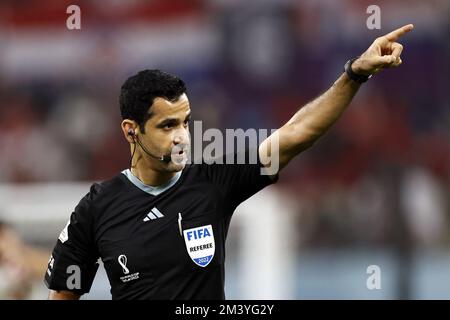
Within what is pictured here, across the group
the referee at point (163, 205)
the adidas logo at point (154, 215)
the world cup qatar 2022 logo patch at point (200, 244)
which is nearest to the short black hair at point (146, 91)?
the referee at point (163, 205)

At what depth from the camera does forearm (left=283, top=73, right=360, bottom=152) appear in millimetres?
3803

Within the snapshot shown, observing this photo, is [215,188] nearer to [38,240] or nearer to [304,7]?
[38,240]

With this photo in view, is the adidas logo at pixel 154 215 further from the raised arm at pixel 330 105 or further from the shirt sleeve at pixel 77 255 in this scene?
the raised arm at pixel 330 105

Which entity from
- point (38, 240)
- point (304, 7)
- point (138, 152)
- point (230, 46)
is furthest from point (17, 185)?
point (138, 152)

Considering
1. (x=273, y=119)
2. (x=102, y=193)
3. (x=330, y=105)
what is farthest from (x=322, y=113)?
(x=273, y=119)

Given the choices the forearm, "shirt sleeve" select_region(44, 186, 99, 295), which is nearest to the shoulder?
"shirt sleeve" select_region(44, 186, 99, 295)

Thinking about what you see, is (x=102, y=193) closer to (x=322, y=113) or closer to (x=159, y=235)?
(x=159, y=235)

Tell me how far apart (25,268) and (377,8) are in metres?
7.07

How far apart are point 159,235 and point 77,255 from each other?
1.30ft

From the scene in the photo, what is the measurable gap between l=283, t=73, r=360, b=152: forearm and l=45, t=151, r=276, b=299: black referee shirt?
220 mm

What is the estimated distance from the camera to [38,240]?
9828mm

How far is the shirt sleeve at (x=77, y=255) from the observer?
4113mm

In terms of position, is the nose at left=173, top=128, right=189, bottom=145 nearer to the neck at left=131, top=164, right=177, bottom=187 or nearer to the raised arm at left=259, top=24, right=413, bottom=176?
the neck at left=131, top=164, right=177, bottom=187

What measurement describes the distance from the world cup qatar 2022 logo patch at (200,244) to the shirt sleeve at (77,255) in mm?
438
